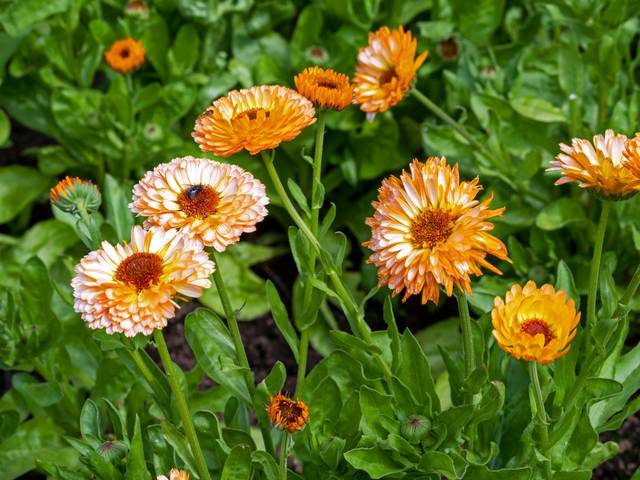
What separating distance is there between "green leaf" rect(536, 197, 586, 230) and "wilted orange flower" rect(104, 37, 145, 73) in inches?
49.5

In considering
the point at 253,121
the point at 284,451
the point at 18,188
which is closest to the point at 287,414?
the point at 284,451

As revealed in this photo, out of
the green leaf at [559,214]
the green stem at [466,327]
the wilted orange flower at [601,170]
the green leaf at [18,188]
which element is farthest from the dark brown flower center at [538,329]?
the green leaf at [18,188]

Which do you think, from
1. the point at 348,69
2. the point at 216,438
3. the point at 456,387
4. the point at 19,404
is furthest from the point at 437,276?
the point at 348,69

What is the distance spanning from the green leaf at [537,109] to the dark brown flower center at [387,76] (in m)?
0.69

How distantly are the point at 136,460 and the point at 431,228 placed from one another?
0.64 m

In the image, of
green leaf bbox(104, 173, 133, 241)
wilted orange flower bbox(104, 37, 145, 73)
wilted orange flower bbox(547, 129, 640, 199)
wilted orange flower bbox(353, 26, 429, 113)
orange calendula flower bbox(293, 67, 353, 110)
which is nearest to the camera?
wilted orange flower bbox(547, 129, 640, 199)

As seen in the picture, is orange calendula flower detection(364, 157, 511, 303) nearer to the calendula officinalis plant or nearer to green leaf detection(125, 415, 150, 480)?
the calendula officinalis plant

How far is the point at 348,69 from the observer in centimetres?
296

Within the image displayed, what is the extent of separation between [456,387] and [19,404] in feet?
3.96

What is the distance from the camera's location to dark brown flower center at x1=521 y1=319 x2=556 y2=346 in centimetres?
141

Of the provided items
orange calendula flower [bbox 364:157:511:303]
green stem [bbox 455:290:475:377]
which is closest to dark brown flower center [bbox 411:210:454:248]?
orange calendula flower [bbox 364:157:511:303]

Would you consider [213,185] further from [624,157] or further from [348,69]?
[348,69]

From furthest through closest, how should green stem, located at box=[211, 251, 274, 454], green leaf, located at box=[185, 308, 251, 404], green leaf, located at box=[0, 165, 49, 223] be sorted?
green leaf, located at box=[0, 165, 49, 223], green leaf, located at box=[185, 308, 251, 404], green stem, located at box=[211, 251, 274, 454]

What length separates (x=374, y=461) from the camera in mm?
1652
